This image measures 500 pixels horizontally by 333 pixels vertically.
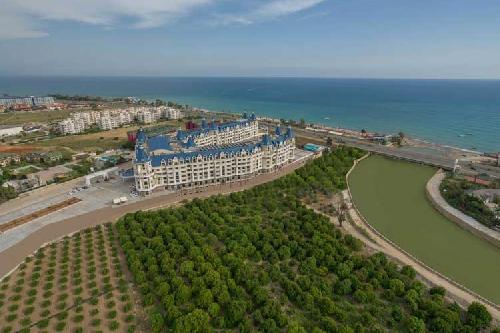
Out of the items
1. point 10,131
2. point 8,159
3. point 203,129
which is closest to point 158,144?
point 203,129

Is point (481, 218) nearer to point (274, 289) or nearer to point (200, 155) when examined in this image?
point (274, 289)

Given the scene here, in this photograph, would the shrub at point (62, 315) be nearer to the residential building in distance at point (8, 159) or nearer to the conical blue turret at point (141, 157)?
the conical blue turret at point (141, 157)

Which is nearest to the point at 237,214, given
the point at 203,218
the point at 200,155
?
the point at 203,218

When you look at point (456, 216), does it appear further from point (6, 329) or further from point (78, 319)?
point (6, 329)

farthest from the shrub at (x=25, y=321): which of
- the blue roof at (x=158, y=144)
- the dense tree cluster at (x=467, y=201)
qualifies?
the dense tree cluster at (x=467, y=201)

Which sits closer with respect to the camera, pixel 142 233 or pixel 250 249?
pixel 250 249

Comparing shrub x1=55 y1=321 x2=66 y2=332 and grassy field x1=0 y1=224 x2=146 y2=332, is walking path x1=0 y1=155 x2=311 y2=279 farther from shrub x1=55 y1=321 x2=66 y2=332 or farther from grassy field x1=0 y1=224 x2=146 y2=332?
shrub x1=55 y1=321 x2=66 y2=332
